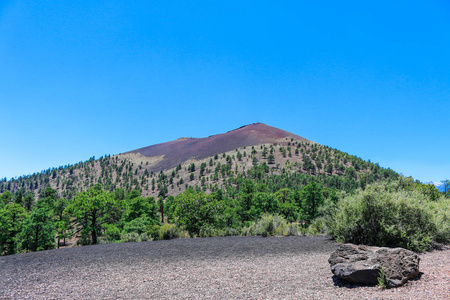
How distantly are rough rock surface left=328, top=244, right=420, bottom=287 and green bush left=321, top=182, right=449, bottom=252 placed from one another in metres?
3.92

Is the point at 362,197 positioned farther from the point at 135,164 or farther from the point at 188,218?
the point at 135,164

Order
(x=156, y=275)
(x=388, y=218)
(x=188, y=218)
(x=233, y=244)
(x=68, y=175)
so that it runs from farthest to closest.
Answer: (x=68, y=175) < (x=188, y=218) < (x=233, y=244) < (x=388, y=218) < (x=156, y=275)

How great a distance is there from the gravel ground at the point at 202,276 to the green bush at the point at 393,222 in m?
0.86

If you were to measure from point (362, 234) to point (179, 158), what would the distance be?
147014 mm

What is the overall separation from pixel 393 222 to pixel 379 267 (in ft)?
17.4

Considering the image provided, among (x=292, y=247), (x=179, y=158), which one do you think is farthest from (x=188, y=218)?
(x=179, y=158)

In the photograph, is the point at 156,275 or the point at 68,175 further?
the point at 68,175

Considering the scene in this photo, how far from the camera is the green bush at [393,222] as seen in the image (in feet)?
31.7

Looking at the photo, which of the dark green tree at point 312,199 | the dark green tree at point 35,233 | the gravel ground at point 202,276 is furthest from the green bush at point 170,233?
the dark green tree at point 312,199

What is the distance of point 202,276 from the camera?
7328mm

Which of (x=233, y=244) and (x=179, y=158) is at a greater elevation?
(x=179, y=158)

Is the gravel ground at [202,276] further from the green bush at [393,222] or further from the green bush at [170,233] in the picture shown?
the green bush at [170,233]

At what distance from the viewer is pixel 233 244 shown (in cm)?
1234

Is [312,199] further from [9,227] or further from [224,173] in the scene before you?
[224,173]
